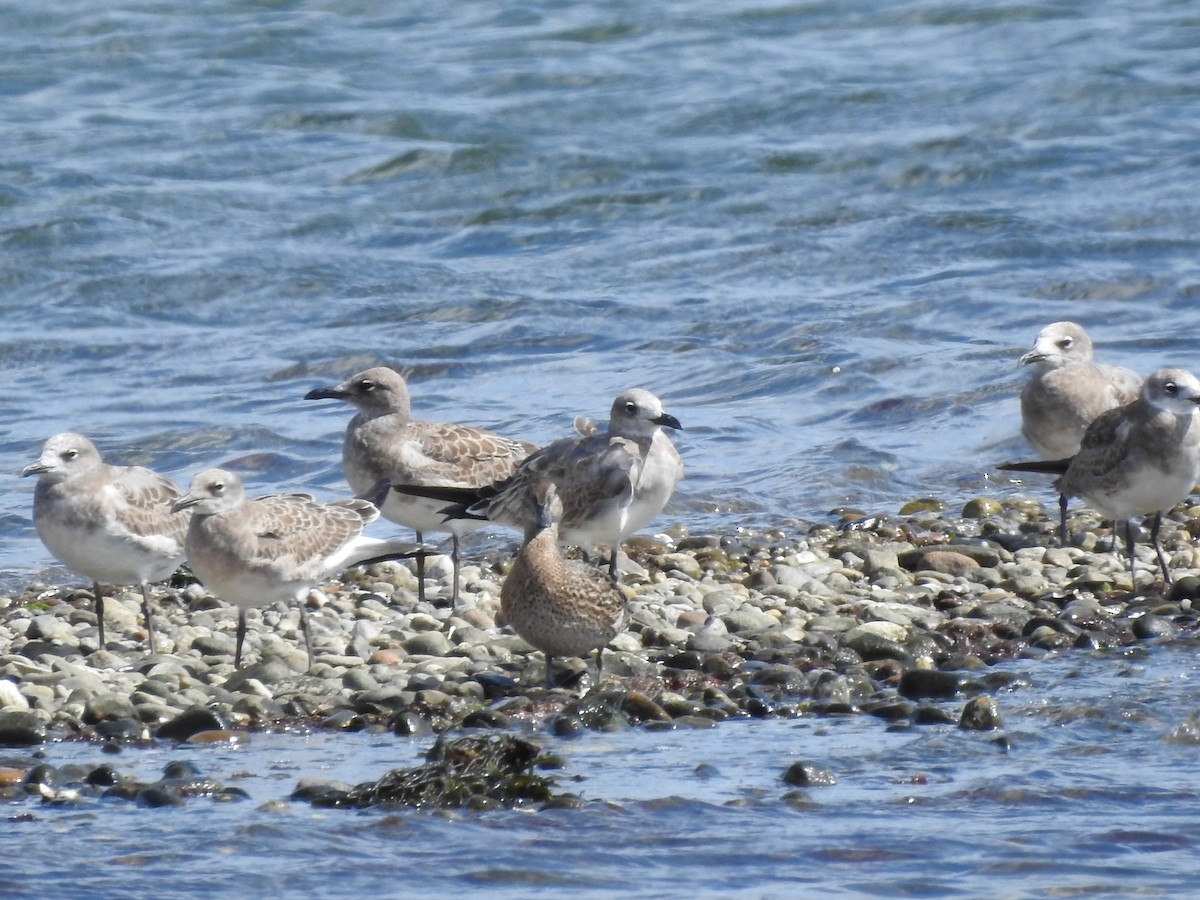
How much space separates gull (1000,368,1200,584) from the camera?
9.02 metres

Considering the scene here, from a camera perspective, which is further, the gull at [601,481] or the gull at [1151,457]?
the gull at [601,481]

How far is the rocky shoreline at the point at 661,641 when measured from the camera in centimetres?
732

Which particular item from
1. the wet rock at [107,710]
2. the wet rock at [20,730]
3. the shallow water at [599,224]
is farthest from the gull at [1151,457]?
the wet rock at [20,730]

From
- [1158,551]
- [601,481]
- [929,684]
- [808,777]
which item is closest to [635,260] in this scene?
[601,481]

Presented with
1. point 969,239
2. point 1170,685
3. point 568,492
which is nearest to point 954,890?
point 1170,685

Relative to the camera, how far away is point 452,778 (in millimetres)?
6281

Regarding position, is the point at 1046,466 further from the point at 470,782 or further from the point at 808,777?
the point at 470,782

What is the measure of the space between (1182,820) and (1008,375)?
26.6ft

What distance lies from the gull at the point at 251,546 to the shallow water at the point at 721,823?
115 cm

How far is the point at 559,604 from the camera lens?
7.65 meters

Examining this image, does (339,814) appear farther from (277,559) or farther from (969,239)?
(969,239)

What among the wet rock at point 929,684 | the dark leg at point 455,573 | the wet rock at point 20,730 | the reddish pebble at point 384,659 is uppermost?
the wet rock at point 20,730

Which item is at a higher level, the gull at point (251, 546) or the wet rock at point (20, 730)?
the gull at point (251, 546)

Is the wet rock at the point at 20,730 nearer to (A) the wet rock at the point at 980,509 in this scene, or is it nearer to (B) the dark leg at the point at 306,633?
(B) the dark leg at the point at 306,633
